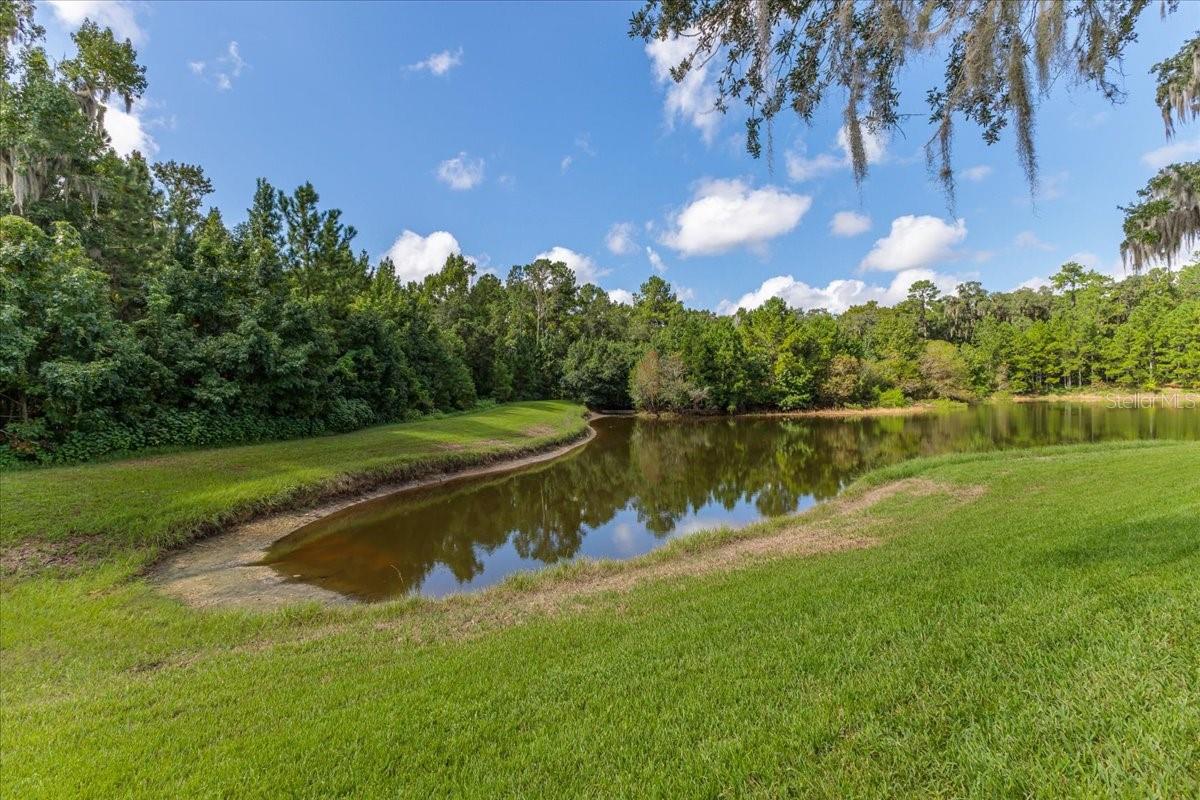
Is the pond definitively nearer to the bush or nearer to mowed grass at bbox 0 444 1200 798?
mowed grass at bbox 0 444 1200 798

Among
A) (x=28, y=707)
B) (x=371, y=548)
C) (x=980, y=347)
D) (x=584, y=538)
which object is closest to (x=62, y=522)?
(x=371, y=548)

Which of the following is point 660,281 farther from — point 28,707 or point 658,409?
point 28,707

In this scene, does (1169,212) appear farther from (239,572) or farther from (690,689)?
(239,572)

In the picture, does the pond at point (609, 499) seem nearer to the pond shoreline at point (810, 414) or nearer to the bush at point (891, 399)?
the pond shoreline at point (810, 414)

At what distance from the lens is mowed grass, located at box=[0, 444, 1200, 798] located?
7.98 feet

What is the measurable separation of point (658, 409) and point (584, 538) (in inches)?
1470

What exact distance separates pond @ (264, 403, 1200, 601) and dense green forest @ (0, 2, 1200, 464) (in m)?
7.46

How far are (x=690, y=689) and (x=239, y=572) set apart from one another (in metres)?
9.36

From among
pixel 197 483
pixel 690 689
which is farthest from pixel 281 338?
pixel 690 689

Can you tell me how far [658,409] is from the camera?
49.4 m

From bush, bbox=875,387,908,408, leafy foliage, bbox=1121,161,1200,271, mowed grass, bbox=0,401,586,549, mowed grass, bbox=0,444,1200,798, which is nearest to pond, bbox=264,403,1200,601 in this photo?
mowed grass, bbox=0,401,586,549

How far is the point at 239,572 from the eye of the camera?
30.2 feet

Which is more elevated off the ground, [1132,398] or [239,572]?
[1132,398]

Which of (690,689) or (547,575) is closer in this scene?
(690,689)
